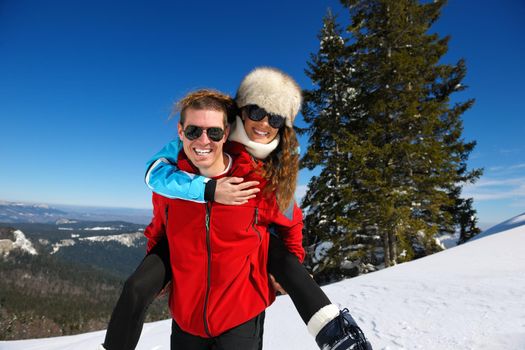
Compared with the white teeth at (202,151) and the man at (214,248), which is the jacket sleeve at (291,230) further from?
the white teeth at (202,151)

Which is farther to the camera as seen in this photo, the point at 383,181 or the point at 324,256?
the point at 324,256

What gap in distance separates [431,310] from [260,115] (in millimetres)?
2950

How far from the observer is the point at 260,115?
203cm

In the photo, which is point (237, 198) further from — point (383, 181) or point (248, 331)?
point (383, 181)

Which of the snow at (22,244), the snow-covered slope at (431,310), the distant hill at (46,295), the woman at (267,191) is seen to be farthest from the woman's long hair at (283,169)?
the snow at (22,244)

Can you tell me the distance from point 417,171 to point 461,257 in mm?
5390

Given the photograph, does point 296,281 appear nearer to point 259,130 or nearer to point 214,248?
point 214,248

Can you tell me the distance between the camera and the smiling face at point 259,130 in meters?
2.00

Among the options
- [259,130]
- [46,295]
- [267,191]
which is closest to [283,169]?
[267,191]

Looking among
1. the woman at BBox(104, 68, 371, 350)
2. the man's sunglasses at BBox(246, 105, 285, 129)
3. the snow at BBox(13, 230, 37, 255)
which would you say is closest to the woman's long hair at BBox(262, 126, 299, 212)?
the woman at BBox(104, 68, 371, 350)

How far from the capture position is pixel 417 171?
11.1 metres

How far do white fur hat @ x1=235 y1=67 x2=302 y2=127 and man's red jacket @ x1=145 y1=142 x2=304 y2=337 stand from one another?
504 mm

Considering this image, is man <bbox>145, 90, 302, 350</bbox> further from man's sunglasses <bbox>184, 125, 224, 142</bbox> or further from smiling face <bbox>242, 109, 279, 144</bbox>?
smiling face <bbox>242, 109, 279, 144</bbox>

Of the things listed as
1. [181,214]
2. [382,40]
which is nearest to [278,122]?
[181,214]
